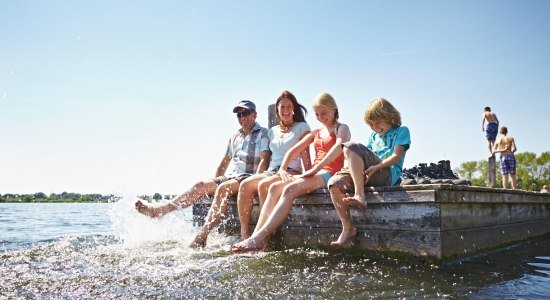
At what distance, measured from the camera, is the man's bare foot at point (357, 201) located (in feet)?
12.4

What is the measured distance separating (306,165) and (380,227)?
1418 mm

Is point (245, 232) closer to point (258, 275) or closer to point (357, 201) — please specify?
point (357, 201)

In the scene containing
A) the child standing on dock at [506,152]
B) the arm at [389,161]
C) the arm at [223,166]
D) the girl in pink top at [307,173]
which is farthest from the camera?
the child standing on dock at [506,152]

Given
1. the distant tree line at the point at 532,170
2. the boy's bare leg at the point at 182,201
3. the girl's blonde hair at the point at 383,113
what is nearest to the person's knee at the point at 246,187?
the boy's bare leg at the point at 182,201

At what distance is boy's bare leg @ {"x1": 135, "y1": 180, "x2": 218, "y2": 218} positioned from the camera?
17.4 feet

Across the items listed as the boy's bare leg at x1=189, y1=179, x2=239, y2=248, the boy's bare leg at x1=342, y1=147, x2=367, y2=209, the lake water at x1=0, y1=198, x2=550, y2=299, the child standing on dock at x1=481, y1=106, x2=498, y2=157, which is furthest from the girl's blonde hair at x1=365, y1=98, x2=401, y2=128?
the child standing on dock at x1=481, y1=106, x2=498, y2=157

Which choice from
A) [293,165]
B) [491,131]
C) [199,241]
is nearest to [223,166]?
[293,165]

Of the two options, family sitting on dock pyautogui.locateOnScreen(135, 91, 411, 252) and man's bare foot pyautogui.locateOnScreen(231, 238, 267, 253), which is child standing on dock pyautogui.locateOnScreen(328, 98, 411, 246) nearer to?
family sitting on dock pyautogui.locateOnScreen(135, 91, 411, 252)

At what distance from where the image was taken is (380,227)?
3.94 meters

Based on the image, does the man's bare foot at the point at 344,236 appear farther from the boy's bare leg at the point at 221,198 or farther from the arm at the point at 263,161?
the arm at the point at 263,161

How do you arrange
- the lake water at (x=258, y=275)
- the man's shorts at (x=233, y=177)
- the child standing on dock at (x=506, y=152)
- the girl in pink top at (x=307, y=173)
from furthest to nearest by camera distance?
the child standing on dock at (x=506, y=152) → the man's shorts at (x=233, y=177) → the girl in pink top at (x=307, y=173) → the lake water at (x=258, y=275)

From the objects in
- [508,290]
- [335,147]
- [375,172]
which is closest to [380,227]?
[375,172]

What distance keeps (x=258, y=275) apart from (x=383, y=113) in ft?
7.37

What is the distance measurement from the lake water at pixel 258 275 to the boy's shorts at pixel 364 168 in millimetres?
719
